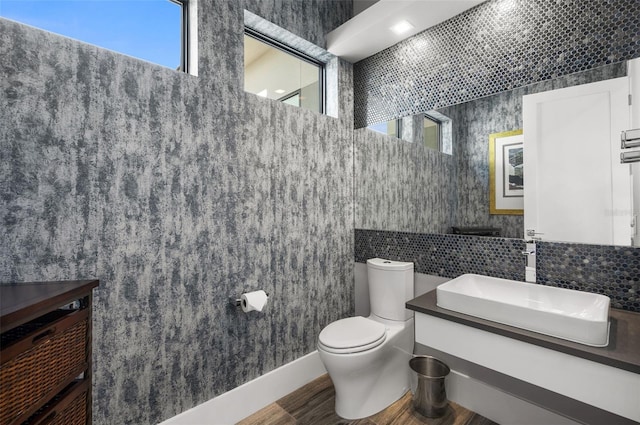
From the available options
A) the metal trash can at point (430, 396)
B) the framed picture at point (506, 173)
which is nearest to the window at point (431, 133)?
the framed picture at point (506, 173)

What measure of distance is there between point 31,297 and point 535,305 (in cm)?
223

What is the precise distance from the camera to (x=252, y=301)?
191cm

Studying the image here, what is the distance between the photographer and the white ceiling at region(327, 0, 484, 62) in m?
1.98

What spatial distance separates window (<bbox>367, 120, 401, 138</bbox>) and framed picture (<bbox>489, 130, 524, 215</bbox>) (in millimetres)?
707

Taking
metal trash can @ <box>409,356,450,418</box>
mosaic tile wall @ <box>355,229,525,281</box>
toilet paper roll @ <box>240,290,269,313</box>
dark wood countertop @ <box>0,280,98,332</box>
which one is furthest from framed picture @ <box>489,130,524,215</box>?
dark wood countertop @ <box>0,280,98,332</box>

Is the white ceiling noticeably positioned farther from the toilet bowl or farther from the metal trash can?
the metal trash can

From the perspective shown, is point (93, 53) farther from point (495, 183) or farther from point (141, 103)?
point (495, 183)

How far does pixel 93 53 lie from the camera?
147cm

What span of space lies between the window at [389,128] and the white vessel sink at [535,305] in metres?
1.20

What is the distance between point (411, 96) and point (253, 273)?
1.72 metres

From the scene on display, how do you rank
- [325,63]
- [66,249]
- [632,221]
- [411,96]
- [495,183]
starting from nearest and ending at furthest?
[66,249]
[632,221]
[495,183]
[411,96]
[325,63]

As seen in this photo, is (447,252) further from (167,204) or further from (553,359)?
(167,204)

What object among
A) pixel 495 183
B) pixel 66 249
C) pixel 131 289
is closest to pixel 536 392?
pixel 495 183

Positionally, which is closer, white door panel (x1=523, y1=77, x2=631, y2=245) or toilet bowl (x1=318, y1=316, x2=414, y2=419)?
white door panel (x1=523, y1=77, x2=631, y2=245)
